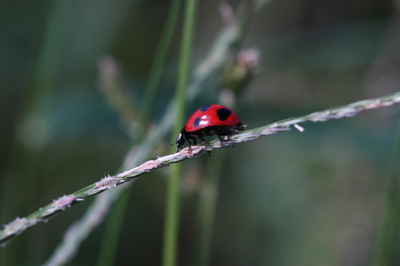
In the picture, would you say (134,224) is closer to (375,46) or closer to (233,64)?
(233,64)

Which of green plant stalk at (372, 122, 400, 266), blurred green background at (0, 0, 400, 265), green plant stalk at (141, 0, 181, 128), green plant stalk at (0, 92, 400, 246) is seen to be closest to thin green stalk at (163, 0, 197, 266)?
green plant stalk at (141, 0, 181, 128)

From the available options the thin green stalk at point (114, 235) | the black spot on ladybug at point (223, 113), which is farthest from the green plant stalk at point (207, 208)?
the black spot on ladybug at point (223, 113)

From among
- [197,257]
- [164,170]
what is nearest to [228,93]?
[164,170]

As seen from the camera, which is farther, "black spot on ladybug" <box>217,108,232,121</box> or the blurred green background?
the blurred green background

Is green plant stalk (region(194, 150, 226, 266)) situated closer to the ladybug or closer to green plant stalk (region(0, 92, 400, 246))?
the ladybug

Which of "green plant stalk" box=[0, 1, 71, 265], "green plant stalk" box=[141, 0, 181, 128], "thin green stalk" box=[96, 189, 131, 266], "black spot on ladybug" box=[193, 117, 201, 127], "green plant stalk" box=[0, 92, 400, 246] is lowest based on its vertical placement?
"green plant stalk" box=[0, 92, 400, 246]

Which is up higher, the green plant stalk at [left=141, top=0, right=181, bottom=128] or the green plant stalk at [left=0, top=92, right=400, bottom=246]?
the green plant stalk at [left=141, top=0, right=181, bottom=128]

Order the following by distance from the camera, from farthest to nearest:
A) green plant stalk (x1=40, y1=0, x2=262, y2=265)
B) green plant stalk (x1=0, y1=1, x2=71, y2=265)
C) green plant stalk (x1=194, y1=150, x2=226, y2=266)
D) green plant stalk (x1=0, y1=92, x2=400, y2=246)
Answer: green plant stalk (x1=0, y1=1, x2=71, y2=265), green plant stalk (x1=194, y1=150, x2=226, y2=266), green plant stalk (x1=40, y1=0, x2=262, y2=265), green plant stalk (x1=0, y1=92, x2=400, y2=246)
